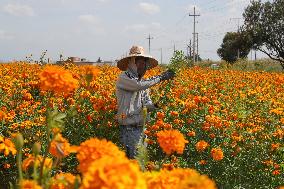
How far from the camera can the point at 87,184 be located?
39.9 inches

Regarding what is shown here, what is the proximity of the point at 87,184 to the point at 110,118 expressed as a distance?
4.92 meters

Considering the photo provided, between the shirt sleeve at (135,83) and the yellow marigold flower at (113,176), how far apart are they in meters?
3.80

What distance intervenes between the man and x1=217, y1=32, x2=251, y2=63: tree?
95.5 ft

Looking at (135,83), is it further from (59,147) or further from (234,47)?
(234,47)

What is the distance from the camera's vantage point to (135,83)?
15.9 ft

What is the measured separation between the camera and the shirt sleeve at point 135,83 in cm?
483

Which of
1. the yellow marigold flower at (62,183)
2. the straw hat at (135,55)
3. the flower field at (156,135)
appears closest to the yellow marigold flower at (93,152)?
the flower field at (156,135)

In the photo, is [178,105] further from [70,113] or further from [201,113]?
[70,113]

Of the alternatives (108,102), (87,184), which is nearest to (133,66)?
(108,102)

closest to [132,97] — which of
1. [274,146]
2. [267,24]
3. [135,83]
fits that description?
[135,83]

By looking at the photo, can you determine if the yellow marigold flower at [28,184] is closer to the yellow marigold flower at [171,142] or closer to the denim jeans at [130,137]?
the yellow marigold flower at [171,142]

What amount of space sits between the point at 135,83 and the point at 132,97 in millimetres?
251

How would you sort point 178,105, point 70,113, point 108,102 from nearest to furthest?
point 70,113, point 108,102, point 178,105

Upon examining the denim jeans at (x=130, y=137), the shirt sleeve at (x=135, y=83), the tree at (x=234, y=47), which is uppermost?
the tree at (x=234, y=47)
